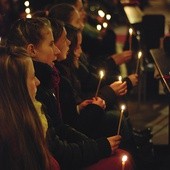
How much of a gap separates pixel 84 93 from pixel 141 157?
86 cm

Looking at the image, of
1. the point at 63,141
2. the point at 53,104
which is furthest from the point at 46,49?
the point at 63,141

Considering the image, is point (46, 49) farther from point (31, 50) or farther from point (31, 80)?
point (31, 80)

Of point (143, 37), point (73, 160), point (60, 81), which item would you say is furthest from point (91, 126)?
point (143, 37)

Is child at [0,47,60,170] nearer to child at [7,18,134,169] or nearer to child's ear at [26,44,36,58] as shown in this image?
child at [7,18,134,169]

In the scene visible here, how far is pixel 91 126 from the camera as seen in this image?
3.75 metres

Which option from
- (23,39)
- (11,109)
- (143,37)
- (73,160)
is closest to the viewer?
(11,109)

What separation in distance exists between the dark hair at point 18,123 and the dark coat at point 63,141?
0.40 m

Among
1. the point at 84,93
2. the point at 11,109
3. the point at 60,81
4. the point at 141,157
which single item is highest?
the point at 11,109

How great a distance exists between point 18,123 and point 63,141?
695mm

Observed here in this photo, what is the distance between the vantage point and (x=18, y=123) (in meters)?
2.41

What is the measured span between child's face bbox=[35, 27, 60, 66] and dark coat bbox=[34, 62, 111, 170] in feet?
0.53

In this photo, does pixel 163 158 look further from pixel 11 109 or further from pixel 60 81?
pixel 11 109

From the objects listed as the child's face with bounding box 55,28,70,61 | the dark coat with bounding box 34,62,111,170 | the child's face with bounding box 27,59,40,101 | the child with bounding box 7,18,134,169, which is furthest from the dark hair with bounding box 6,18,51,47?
the child's face with bounding box 27,59,40,101

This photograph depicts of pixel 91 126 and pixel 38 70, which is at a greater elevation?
pixel 38 70
